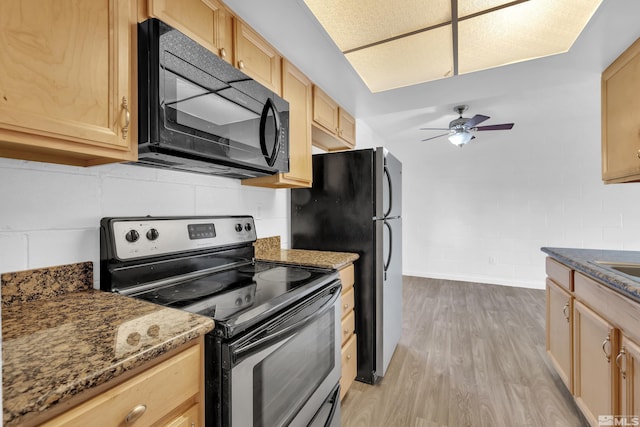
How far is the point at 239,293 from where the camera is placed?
3.83ft

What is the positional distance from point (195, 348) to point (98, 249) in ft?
2.22

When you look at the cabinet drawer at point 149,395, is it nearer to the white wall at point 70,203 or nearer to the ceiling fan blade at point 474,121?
the white wall at point 70,203

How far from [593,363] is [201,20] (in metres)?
2.49

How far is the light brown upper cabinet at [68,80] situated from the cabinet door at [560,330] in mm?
2459

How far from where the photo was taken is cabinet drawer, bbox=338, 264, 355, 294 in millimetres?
1833

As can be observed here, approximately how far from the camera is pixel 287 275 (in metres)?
1.47

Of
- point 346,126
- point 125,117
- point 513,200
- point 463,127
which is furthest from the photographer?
point 513,200

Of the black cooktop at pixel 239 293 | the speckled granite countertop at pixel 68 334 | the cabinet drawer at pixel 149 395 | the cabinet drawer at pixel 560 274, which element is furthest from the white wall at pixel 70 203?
the cabinet drawer at pixel 560 274

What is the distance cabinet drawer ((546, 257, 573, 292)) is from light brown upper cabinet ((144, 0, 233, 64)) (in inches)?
89.9

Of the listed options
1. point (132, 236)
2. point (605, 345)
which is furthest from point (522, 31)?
point (132, 236)

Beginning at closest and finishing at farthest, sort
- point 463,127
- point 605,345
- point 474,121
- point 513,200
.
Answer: point 605,345 < point 474,121 < point 463,127 < point 513,200

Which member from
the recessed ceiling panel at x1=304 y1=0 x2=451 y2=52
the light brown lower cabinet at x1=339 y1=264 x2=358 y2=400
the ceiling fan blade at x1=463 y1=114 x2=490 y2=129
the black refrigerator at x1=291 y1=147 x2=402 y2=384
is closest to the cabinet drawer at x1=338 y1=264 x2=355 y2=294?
the light brown lower cabinet at x1=339 y1=264 x2=358 y2=400

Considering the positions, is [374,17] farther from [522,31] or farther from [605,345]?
[605,345]

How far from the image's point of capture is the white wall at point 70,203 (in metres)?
0.94
